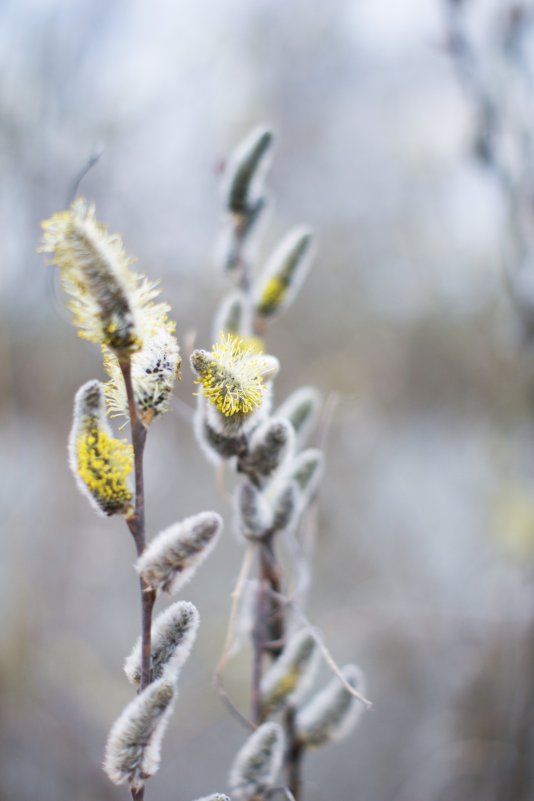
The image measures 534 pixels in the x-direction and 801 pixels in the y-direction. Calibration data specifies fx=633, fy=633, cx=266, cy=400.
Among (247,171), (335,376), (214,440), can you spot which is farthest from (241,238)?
(335,376)

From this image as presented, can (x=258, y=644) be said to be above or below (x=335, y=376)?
below

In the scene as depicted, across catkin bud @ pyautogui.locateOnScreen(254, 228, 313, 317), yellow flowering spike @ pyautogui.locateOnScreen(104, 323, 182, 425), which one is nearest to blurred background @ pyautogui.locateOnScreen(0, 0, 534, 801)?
catkin bud @ pyautogui.locateOnScreen(254, 228, 313, 317)

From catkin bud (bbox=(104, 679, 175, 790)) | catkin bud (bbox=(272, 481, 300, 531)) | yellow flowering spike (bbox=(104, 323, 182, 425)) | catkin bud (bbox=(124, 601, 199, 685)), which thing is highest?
catkin bud (bbox=(272, 481, 300, 531))

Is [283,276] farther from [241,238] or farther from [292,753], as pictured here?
[292,753]

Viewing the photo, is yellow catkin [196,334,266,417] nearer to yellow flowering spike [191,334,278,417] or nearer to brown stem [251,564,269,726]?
yellow flowering spike [191,334,278,417]

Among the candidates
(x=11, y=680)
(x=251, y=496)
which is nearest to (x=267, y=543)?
(x=251, y=496)

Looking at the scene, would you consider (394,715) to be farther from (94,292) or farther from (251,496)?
(94,292)
